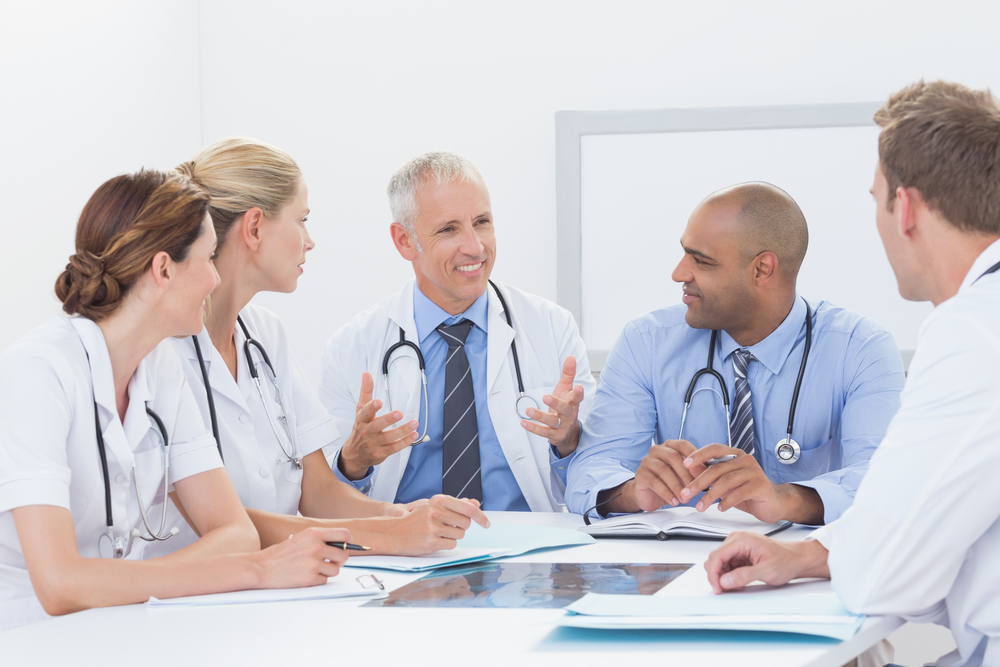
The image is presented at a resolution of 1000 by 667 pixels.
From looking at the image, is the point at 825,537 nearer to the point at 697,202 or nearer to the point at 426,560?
the point at 426,560

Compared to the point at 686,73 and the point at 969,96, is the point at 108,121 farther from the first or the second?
the point at 969,96

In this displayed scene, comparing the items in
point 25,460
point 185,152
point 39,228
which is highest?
point 185,152

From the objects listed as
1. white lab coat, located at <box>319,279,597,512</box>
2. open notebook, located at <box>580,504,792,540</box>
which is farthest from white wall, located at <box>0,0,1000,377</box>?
open notebook, located at <box>580,504,792,540</box>

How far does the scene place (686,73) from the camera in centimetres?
334

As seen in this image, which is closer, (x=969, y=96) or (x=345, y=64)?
(x=969, y=96)

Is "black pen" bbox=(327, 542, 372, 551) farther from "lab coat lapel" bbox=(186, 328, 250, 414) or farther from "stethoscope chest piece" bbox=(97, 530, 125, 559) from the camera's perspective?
"lab coat lapel" bbox=(186, 328, 250, 414)

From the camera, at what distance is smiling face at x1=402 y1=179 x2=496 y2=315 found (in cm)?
242

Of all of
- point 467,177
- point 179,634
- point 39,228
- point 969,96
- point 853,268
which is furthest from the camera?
point 853,268

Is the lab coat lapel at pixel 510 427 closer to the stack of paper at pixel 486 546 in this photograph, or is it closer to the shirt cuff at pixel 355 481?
the shirt cuff at pixel 355 481

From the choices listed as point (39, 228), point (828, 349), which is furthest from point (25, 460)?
point (39, 228)

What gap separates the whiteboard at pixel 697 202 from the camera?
3.23 m

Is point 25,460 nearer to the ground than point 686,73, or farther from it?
nearer to the ground

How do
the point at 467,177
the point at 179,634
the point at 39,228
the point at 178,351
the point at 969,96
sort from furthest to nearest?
the point at 39,228 → the point at 467,177 → the point at 178,351 → the point at 969,96 → the point at 179,634

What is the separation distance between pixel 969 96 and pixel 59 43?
2.85 metres
